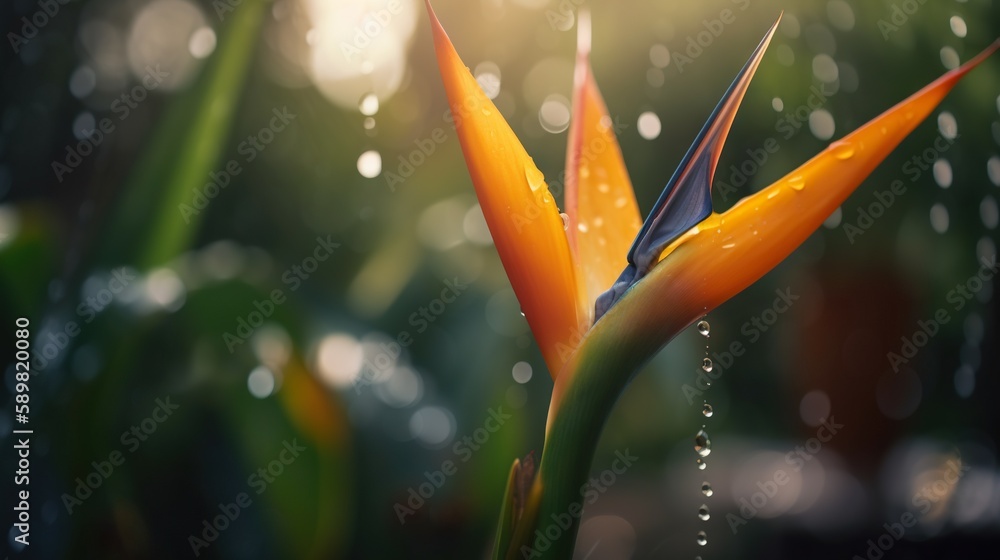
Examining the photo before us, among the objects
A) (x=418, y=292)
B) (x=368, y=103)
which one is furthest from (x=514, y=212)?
(x=368, y=103)

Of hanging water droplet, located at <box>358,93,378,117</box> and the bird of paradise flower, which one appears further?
hanging water droplet, located at <box>358,93,378,117</box>

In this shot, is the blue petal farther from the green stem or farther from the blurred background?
the blurred background

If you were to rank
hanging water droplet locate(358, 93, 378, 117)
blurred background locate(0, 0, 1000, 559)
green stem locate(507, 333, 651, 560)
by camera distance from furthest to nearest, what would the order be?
hanging water droplet locate(358, 93, 378, 117), blurred background locate(0, 0, 1000, 559), green stem locate(507, 333, 651, 560)

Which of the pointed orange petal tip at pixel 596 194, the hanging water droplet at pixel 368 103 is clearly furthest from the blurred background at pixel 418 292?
the pointed orange petal tip at pixel 596 194

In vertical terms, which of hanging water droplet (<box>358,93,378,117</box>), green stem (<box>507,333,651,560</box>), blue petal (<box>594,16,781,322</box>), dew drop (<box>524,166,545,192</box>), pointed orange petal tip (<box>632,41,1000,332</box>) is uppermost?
hanging water droplet (<box>358,93,378,117</box>)

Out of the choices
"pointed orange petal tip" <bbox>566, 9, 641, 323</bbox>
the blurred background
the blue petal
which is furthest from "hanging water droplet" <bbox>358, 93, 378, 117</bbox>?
the blue petal

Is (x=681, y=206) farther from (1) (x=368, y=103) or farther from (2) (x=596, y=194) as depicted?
(1) (x=368, y=103)
